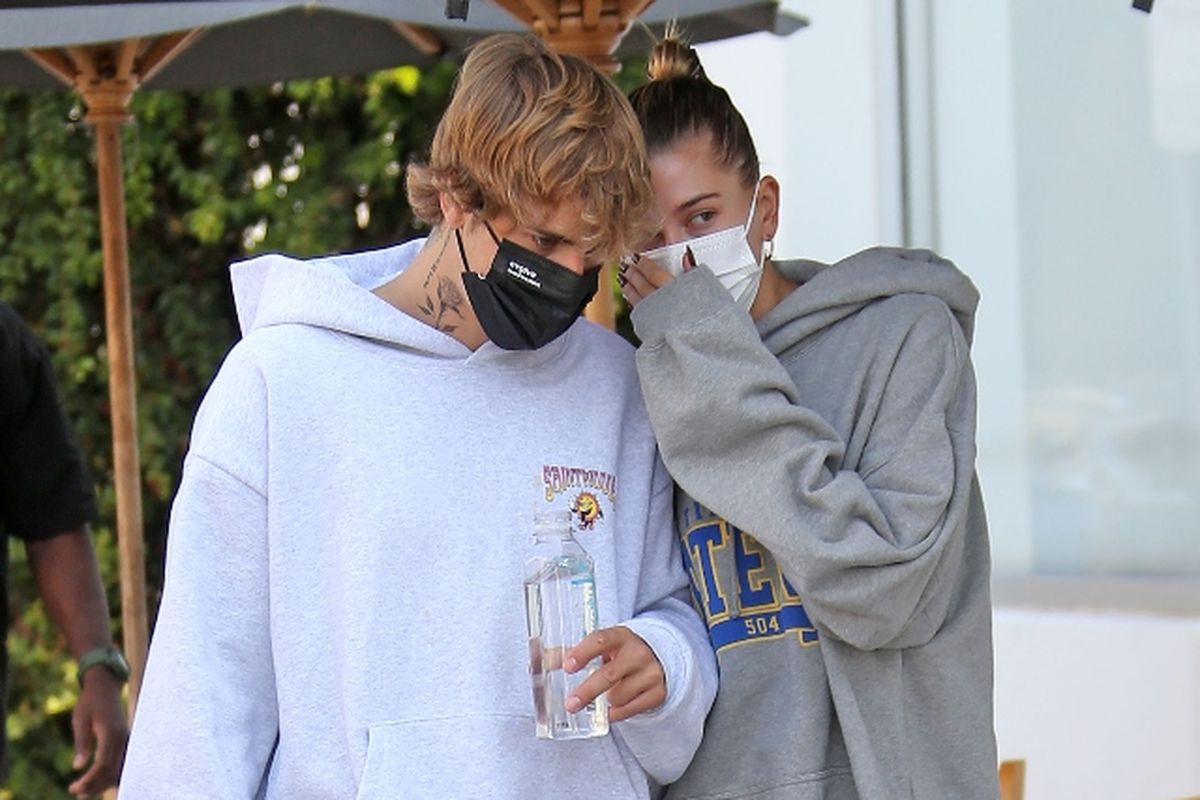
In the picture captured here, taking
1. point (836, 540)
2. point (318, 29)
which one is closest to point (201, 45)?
point (318, 29)

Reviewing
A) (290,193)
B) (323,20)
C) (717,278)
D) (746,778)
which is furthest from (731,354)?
(290,193)

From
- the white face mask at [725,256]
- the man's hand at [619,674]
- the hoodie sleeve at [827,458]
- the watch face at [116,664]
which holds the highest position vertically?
the white face mask at [725,256]

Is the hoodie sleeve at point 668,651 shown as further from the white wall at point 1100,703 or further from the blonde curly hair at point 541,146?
the white wall at point 1100,703

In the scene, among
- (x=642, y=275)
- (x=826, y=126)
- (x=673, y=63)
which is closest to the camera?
(x=642, y=275)

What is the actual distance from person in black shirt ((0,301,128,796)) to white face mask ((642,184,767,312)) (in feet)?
4.59

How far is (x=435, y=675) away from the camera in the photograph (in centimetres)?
203

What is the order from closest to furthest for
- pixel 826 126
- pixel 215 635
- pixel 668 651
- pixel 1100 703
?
pixel 215 635 < pixel 668 651 < pixel 1100 703 < pixel 826 126

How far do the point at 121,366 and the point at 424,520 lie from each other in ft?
8.45

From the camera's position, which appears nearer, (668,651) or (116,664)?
(668,651)

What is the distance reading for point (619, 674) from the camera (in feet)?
6.55

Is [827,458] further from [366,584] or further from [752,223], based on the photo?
[366,584]

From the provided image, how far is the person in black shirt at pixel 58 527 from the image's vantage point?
10.5 ft

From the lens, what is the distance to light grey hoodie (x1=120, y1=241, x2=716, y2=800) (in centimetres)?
198

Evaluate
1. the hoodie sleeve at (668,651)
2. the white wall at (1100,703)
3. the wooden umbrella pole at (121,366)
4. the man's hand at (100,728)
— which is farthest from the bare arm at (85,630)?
the white wall at (1100,703)
